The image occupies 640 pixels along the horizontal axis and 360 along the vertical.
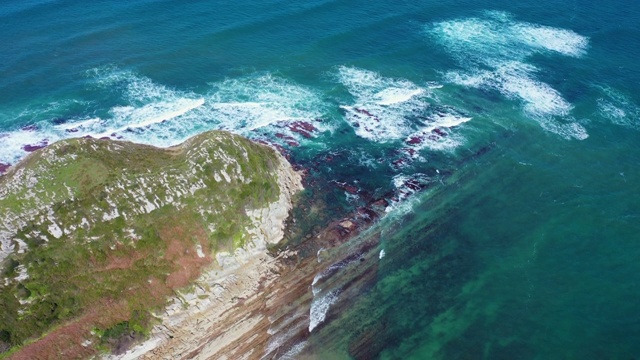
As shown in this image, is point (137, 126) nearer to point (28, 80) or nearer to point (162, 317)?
point (28, 80)

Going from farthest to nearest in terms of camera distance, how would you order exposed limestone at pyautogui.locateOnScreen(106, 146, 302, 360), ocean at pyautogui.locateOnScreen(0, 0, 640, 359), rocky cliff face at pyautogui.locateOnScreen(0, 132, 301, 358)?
ocean at pyautogui.locateOnScreen(0, 0, 640, 359) < exposed limestone at pyautogui.locateOnScreen(106, 146, 302, 360) < rocky cliff face at pyautogui.locateOnScreen(0, 132, 301, 358)

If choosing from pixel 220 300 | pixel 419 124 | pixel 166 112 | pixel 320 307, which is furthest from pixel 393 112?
pixel 220 300

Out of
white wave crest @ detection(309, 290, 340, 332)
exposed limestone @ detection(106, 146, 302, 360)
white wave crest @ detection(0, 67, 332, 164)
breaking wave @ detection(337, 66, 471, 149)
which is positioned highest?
white wave crest @ detection(0, 67, 332, 164)

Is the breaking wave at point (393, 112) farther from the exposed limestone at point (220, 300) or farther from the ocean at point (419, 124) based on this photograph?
the exposed limestone at point (220, 300)

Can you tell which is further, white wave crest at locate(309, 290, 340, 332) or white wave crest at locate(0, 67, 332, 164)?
white wave crest at locate(0, 67, 332, 164)

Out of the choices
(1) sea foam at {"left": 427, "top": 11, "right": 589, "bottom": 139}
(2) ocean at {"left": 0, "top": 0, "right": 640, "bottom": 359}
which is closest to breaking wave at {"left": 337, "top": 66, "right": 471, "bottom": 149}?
(2) ocean at {"left": 0, "top": 0, "right": 640, "bottom": 359}

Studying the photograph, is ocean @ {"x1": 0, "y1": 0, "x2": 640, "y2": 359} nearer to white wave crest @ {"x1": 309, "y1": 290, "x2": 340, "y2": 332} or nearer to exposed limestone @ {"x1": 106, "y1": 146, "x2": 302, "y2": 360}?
white wave crest @ {"x1": 309, "y1": 290, "x2": 340, "y2": 332}
